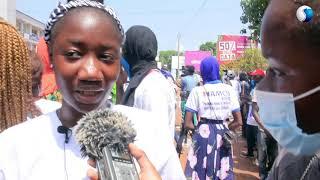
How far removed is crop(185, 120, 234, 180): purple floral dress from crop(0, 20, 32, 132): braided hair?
3.69 meters

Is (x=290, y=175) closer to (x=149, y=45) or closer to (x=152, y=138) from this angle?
(x=152, y=138)

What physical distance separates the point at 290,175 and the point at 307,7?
0.65 m

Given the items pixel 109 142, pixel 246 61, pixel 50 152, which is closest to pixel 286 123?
pixel 109 142

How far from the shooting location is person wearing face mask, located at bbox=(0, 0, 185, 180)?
4.90 feet

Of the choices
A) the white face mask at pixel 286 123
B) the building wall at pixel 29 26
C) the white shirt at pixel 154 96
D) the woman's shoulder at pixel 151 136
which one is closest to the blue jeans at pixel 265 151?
the white shirt at pixel 154 96

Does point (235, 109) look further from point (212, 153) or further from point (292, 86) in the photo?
point (292, 86)

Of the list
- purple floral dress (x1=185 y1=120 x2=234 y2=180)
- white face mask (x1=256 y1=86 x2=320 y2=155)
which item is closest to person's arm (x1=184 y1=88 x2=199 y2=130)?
purple floral dress (x1=185 y1=120 x2=234 y2=180)

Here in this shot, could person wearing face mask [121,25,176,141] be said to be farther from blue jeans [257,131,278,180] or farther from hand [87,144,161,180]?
blue jeans [257,131,278,180]

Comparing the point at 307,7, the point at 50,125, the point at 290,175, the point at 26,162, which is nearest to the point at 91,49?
the point at 50,125

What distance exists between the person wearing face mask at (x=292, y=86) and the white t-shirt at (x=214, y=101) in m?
3.78

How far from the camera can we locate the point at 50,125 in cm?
160

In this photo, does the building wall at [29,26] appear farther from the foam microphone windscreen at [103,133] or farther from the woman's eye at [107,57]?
the foam microphone windscreen at [103,133]

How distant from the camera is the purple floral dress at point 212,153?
18.2 feet

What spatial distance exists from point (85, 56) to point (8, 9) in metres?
2.32
